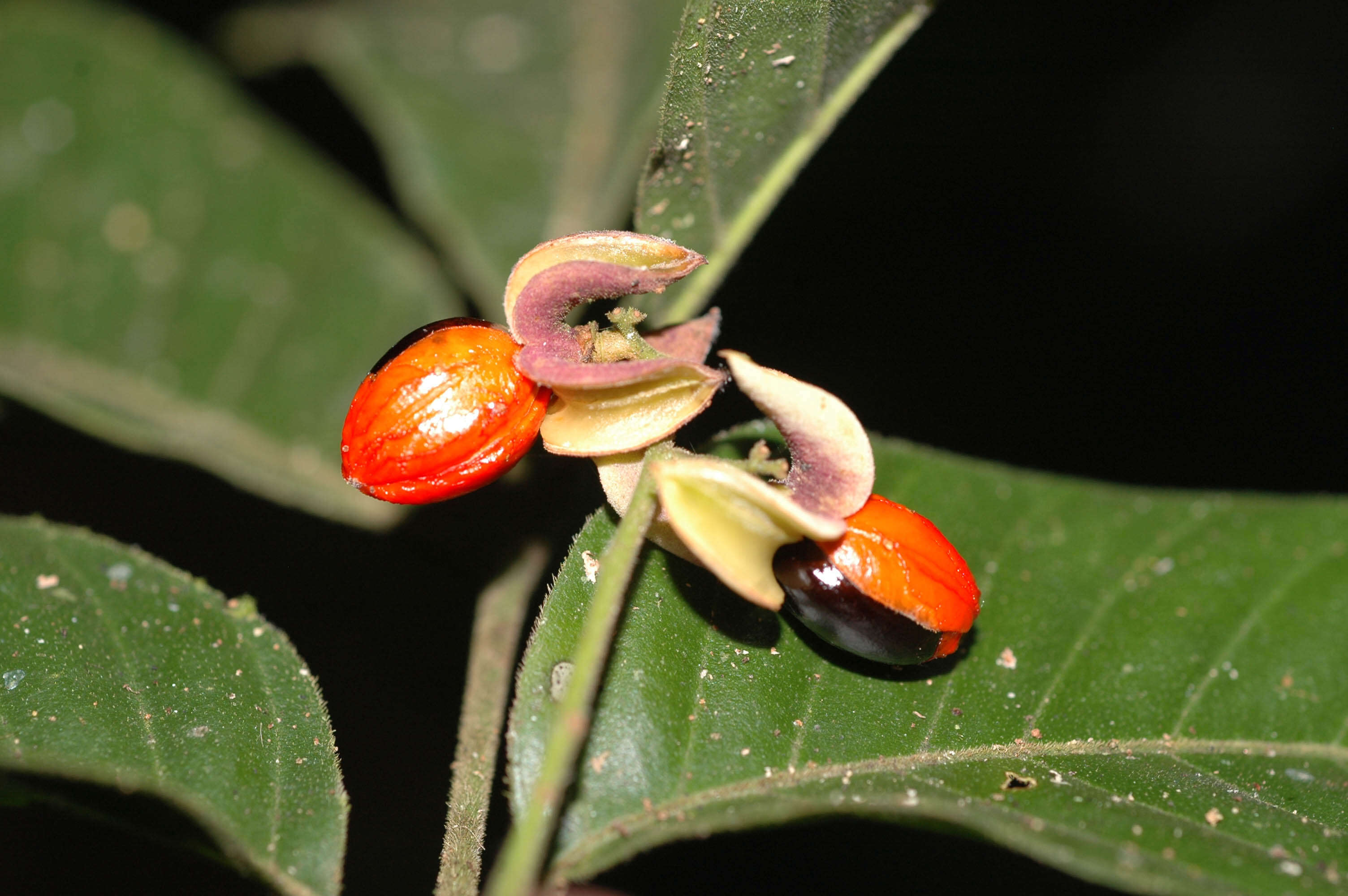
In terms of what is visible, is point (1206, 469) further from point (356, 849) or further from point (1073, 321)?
point (356, 849)

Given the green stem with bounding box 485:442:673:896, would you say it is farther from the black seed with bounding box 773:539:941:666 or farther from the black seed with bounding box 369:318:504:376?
the black seed with bounding box 369:318:504:376

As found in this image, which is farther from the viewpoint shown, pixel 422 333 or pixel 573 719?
pixel 422 333

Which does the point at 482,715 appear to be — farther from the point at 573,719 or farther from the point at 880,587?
the point at 880,587

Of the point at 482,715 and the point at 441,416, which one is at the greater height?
the point at 441,416

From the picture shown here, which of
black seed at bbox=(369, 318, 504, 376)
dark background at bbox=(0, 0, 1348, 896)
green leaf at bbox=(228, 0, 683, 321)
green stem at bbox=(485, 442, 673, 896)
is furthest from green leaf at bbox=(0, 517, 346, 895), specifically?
green leaf at bbox=(228, 0, 683, 321)

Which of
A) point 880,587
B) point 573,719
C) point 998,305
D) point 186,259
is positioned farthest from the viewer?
point 998,305

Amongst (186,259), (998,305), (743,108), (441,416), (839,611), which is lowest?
(998,305)

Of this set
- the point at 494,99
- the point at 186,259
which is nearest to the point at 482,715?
the point at 186,259

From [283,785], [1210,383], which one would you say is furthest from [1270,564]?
[283,785]
